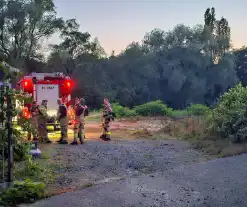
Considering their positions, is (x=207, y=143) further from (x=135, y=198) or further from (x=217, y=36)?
(x=217, y=36)

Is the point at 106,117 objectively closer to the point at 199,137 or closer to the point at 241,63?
the point at 199,137

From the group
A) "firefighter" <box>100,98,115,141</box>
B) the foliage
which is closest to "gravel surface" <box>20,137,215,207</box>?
the foliage

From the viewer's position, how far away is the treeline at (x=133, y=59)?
3847 centimetres

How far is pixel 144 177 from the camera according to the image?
26.4 ft

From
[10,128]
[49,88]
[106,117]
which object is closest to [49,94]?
[49,88]

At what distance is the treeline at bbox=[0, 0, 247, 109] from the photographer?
38.5m

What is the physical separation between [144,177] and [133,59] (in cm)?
3707

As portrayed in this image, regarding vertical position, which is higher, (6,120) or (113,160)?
(6,120)

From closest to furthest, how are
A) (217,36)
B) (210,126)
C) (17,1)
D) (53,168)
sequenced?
(53,168), (210,126), (17,1), (217,36)

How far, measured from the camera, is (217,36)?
150ft

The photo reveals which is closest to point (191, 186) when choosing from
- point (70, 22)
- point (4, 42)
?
point (4, 42)

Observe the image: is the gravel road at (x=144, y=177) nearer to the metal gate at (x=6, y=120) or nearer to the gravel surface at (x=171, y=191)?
the gravel surface at (x=171, y=191)

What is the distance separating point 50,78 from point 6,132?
801cm

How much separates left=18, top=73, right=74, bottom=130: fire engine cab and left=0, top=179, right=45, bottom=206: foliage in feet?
25.6
